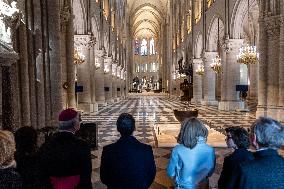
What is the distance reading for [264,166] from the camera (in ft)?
8.37

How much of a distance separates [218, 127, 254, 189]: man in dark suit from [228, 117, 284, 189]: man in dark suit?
1.07 feet

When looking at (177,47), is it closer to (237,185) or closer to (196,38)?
(196,38)

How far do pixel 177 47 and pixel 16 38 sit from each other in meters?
43.1

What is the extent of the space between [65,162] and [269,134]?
190cm

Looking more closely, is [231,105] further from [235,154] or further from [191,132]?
[235,154]

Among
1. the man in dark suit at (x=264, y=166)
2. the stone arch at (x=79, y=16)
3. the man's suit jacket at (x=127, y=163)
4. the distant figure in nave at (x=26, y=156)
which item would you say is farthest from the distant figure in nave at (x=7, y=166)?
the stone arch at (x=79, y=16)

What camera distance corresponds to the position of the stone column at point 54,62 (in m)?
9.79

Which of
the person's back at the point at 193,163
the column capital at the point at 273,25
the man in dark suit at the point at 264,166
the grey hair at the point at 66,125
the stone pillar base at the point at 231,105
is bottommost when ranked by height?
the stone pillar base at the point at 231,105

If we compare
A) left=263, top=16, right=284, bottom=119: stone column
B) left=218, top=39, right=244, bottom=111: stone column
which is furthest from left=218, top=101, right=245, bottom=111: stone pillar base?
left=263, top=16, right=284, bottom=119: stone column

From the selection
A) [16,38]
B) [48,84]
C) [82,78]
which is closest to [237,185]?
[16,38]

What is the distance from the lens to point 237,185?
266cm

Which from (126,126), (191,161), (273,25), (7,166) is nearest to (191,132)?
(191,161)

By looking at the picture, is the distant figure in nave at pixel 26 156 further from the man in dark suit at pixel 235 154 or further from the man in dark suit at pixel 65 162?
the man in dark suit at pixel 235 154

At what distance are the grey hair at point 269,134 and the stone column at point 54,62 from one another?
7.83 metres
